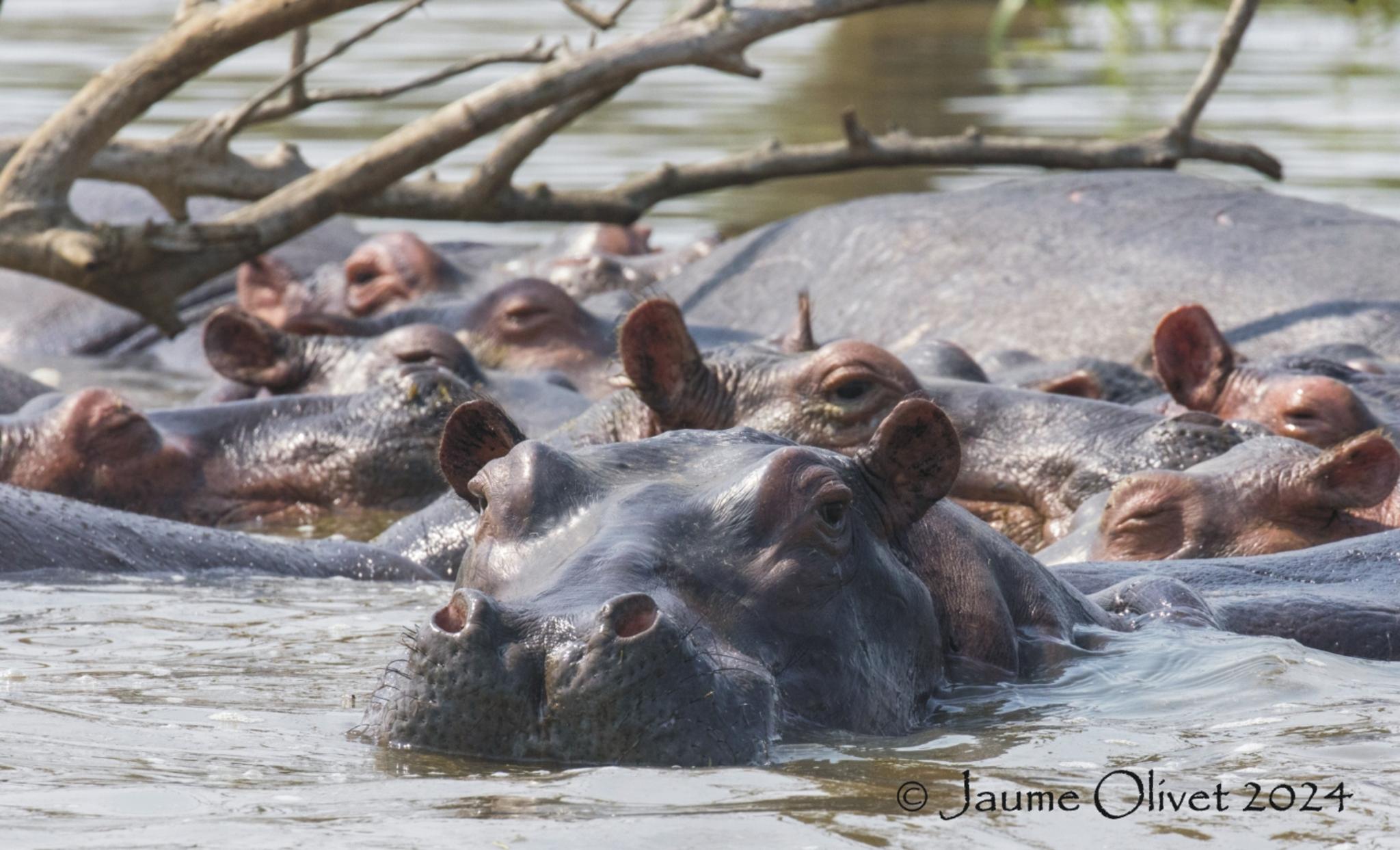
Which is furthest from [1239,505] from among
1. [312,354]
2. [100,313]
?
[100,313]

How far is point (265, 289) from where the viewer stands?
10.7 meters

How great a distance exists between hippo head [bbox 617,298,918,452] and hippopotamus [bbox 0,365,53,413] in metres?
3.10

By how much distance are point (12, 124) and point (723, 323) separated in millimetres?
3969

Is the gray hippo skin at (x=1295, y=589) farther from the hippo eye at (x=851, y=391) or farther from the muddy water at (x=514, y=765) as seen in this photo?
the hippo eye at (x=851, y=391)

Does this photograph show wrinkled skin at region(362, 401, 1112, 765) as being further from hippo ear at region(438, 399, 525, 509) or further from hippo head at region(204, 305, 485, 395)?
hippo head at region(204, 305, 485, 395)

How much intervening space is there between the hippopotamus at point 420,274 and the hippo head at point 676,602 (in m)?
5.82

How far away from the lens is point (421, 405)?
6.84 m

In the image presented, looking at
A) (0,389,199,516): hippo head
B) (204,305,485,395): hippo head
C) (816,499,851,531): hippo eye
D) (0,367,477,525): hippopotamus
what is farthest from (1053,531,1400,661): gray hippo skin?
(204,305,485,395): hippo head

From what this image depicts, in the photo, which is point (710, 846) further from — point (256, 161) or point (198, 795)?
point (256, 161)

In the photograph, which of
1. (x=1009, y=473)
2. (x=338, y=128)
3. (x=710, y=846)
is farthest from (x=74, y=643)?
(x=338, y=128)

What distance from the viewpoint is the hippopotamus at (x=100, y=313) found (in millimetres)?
11219

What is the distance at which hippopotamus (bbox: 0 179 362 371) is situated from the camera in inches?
442

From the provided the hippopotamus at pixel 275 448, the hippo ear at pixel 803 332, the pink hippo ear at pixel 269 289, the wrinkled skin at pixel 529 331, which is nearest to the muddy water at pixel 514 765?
the hippopotamus at pixel 275 448

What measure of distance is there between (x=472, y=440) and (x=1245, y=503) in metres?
2.24
